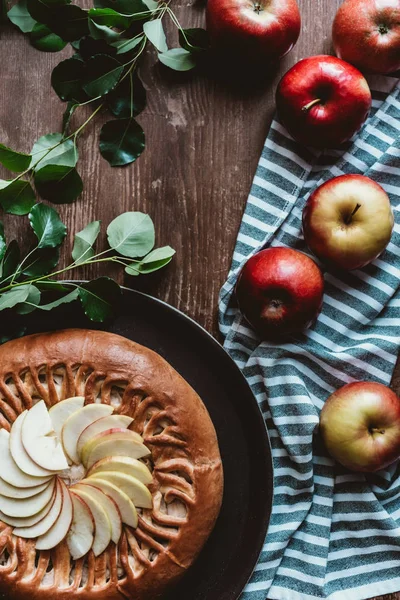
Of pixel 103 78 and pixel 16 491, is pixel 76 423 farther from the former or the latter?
pixel 103 78

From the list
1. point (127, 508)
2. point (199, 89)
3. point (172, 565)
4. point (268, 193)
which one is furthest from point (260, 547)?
point (199, 89)

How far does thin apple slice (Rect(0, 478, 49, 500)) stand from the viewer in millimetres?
1580

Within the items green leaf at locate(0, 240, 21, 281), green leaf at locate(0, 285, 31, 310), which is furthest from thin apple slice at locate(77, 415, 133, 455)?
green leaf at locate(0, 240, 21, 281)

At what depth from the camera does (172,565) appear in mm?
1614

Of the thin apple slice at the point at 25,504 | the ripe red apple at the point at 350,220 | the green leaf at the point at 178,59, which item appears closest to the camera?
the thin apple slice at the point at 25,504

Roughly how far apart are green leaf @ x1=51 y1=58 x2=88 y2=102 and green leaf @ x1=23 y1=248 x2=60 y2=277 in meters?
0.41

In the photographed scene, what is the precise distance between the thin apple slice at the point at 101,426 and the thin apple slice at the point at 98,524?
106 millimetres

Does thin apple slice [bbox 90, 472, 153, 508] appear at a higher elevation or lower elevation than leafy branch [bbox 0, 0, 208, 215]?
lower

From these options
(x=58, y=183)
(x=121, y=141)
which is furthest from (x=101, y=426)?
(x=121, y=141)

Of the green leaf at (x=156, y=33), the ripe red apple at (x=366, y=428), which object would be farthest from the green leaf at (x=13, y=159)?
the ripe red apple at (x=366, y=428)

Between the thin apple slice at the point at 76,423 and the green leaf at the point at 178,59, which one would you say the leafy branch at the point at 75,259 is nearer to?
the thin apple slice at the point at 76,423

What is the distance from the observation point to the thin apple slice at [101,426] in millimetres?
1616

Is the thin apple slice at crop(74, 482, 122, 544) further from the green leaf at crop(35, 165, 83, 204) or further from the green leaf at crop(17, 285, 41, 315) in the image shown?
the green leaf at crop(35, 165, 83, 204)

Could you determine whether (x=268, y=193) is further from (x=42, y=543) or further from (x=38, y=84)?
(x=42, y=543)
